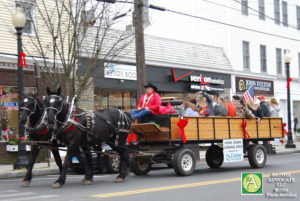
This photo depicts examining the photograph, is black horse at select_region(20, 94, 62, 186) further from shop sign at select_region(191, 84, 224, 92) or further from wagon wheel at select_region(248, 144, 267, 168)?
shop sign at select_region(191, 84, 224, 92)

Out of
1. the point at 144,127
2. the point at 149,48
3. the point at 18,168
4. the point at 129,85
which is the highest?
the point at 149,48

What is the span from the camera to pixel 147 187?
9945mm

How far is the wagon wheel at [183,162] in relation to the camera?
11531 millimetres

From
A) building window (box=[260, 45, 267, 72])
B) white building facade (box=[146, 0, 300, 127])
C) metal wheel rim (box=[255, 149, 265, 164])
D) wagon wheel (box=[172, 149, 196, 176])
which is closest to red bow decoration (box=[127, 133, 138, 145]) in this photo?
wagon wheel (box=[172, 149, 196, 176])

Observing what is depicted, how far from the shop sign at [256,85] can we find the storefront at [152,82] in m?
1.00

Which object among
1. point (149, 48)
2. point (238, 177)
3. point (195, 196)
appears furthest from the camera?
point (149, 48)

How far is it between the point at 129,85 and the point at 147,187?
46.6 feet

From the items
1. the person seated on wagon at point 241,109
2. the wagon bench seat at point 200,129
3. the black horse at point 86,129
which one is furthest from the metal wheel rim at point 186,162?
the person seated on wagon at point 241,109

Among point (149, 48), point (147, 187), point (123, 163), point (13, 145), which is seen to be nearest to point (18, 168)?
point (13, 145)

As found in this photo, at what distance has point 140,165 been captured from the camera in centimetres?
1264

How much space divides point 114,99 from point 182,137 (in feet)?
40.1

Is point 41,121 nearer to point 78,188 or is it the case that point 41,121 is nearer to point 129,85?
point 78,188

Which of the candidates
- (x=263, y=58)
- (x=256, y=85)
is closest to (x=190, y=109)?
(x=256, y=85)
